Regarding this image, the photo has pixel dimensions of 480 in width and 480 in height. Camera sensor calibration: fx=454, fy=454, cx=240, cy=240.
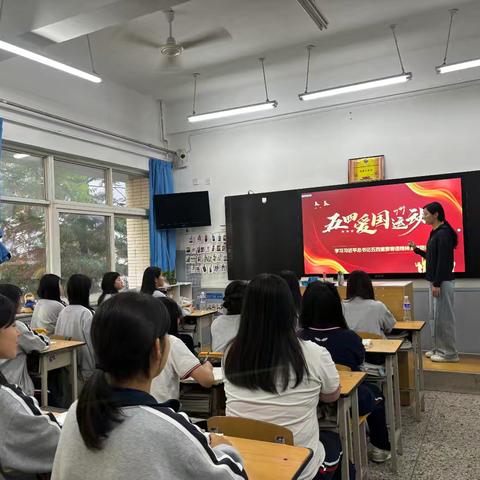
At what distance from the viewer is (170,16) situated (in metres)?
4.59

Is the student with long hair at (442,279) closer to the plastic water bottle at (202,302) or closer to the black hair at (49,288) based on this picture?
the plastic water bottle at (202,302)

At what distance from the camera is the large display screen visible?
17.9ft

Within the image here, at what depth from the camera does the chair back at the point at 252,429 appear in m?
1.56

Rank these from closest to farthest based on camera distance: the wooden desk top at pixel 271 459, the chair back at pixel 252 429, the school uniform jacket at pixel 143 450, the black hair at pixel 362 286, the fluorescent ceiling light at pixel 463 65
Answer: the school uniform jacket at pixel 143 450 → the wooden desk top at pixel 271 459 → the chair back at pixel 252 429 → the black hair at pixel 362 286 → the fluorescent ceiling light at pixel 463 65

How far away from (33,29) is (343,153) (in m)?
3.92

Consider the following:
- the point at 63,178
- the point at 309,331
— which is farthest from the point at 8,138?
the point at 309,331

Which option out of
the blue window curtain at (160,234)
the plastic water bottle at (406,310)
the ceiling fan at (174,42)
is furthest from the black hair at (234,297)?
the blue window curtain at (160,234)

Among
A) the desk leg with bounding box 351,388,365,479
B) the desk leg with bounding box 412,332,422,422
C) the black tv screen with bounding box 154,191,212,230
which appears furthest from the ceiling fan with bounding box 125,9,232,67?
the desk leg with bounding box 351,388,365,479

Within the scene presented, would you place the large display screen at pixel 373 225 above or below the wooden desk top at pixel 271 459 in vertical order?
above

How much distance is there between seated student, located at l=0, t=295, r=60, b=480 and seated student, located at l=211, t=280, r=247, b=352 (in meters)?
1.38

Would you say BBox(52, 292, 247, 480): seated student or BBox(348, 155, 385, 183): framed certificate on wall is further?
BBox(348, 155, 385, 183): framed certificate on wall

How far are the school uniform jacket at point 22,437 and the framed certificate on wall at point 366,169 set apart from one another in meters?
5.13

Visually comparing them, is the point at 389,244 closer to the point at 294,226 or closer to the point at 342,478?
the point at 294,226

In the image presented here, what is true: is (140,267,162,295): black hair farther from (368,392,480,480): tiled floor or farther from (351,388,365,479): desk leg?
(351,388,365,479): desk leg
